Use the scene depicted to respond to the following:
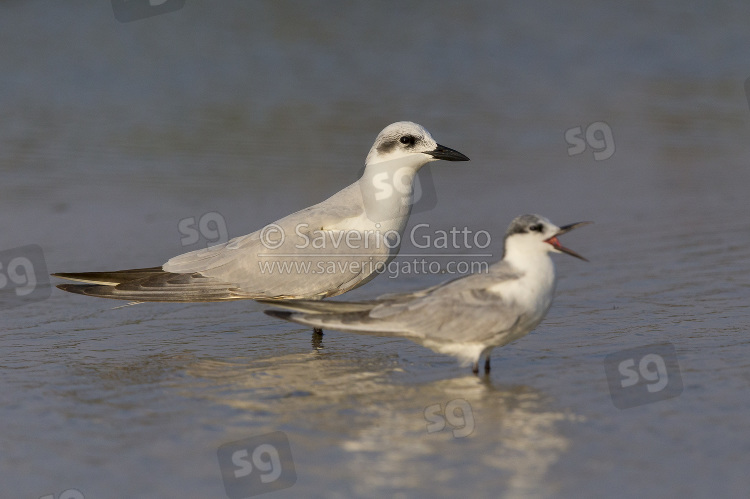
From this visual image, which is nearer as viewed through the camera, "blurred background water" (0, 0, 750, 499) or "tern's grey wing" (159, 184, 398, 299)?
"blurred background water" (0, 0, 750, 499)

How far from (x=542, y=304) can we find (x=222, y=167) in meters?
5.83
